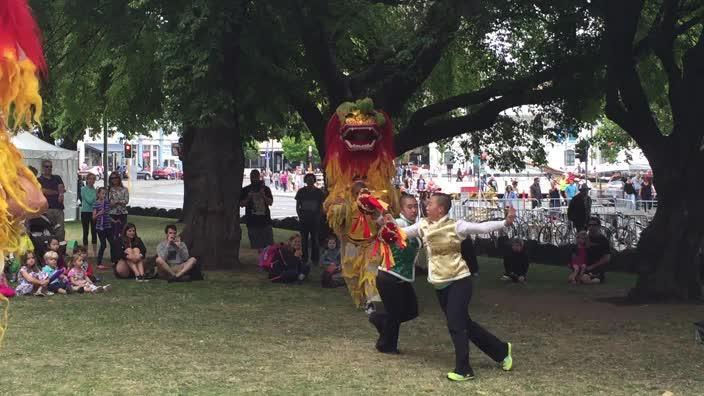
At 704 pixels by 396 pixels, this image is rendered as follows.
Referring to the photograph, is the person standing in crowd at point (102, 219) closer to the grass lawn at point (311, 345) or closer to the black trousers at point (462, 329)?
the grass lawn at point (311, 345)

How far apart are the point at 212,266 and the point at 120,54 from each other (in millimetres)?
4285

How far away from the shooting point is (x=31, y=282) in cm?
1215

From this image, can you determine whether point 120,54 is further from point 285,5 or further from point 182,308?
point 182,308

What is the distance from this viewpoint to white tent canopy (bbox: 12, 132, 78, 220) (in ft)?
75.9

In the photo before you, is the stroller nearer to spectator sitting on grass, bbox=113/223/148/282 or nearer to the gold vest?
spectator sitting on grass, bbox=113/223/148/282

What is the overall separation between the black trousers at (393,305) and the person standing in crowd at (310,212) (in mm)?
7632

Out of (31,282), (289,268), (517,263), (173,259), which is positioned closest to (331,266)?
(289,268)

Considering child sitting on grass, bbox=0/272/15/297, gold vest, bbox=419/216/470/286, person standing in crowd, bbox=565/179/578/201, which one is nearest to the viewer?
gold vest, bbox=419/216/470/286

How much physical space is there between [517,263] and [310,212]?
3.76 meters

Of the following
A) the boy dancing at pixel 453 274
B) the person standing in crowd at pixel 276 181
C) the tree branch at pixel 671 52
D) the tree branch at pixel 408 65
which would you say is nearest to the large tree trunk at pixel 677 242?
the tree branch at pixel 671 52

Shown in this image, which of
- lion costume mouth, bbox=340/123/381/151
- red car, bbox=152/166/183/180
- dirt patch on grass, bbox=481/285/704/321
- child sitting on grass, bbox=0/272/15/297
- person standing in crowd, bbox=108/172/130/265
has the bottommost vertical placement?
dirt patch on grass, bbox=481/285/704/321

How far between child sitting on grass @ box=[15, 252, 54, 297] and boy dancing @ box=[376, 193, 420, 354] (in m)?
5.54

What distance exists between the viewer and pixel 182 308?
1129 cm

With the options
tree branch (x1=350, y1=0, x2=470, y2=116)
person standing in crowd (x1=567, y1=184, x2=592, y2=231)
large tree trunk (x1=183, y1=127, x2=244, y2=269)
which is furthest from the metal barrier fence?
large tree trunk (x1=183, y1=127, x2=244, y2=269)
